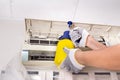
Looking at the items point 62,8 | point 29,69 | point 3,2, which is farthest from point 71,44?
point 3,2

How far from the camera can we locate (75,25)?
148 cm

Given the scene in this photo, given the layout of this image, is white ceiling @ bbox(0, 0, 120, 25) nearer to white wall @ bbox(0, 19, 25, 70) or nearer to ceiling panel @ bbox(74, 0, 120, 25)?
ceiling panel @ bbox(74, 0, 120, 25)

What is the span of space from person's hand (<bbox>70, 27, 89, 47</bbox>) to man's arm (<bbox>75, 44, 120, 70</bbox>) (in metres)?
0.22

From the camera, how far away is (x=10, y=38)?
2400 mm

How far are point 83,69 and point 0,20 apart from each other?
5.85ft

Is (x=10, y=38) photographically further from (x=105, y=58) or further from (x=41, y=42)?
Result: (x=105, y=58)

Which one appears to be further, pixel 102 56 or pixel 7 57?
pixel 7 57

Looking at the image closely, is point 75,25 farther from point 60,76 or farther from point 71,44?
point 60,76

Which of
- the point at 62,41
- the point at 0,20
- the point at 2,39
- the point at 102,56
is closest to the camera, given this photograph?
the point at 102,56

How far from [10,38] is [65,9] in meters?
0.85

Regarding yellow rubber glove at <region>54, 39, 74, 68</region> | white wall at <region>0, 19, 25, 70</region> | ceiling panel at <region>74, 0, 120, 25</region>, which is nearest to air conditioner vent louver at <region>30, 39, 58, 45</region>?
yellow rubber glove at <region>54, 39, 74, 68</region>

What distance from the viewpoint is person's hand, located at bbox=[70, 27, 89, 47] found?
1259mm

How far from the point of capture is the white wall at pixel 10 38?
2.22 meters

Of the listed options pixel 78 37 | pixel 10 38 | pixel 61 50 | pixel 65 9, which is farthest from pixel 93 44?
pixel 10 38
